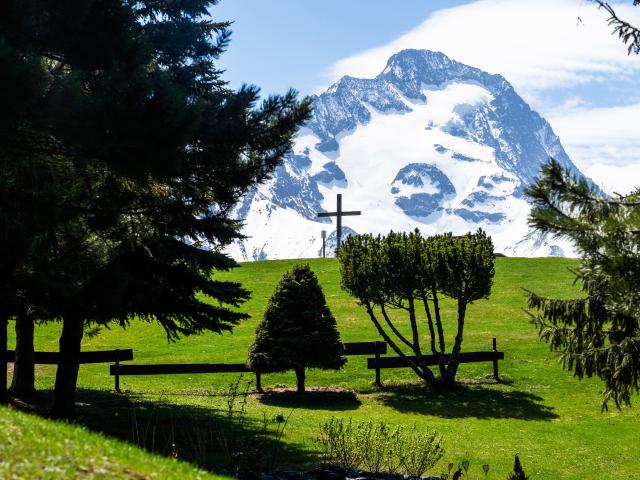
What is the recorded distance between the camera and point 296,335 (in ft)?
88.0

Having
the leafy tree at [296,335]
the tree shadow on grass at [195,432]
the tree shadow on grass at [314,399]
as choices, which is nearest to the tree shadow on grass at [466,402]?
the tree shadow on grass at [314,399]

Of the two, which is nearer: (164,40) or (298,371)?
(164,40)

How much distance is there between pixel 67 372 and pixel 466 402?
14209mm

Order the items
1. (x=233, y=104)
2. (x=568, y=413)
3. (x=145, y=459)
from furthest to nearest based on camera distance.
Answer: (x=568, y=413), (x=233, y=104), (x=145, y=459)

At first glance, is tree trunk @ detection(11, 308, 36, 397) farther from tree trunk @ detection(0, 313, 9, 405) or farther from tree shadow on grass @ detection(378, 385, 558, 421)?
tree shadow on grass @ detection(378, 385, 558, 421)

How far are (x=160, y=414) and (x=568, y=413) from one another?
13.5 meters

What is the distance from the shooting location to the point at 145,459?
8734 millimetres

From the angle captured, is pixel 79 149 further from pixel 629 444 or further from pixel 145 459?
pixel 629 444

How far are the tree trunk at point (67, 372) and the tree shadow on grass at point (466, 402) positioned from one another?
37.7ft

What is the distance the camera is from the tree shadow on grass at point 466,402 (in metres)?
24.6

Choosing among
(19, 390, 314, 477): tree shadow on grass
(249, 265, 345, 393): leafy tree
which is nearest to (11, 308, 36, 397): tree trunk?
(19, 390, 314, 477): tree shadow on grass

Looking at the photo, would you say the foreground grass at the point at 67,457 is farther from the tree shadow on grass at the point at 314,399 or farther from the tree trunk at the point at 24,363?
the tree shadow on grass at the point at 314,399

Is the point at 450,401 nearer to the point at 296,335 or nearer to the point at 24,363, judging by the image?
the point at 296,335

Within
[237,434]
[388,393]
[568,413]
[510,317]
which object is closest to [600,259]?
[237,434]
